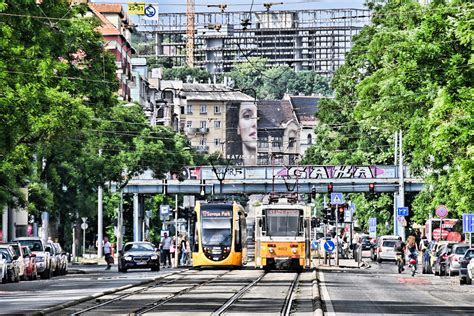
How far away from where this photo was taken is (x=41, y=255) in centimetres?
6019

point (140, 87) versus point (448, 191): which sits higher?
point (140, 87)

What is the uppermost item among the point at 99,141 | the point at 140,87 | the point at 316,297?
the point at 140,87

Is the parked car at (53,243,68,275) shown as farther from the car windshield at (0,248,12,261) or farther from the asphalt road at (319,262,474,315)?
the asphalt road at (319,262,474,315)

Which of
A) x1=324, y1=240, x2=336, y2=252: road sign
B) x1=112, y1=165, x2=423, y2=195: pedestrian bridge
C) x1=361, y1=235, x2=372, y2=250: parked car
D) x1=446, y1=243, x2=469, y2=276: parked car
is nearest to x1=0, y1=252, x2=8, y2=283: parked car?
x1=446, y1=243, x2=469, y2=276: parked car

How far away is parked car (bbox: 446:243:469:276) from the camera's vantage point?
57.9 meters

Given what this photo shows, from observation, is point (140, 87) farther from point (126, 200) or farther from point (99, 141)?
point (99, 141)

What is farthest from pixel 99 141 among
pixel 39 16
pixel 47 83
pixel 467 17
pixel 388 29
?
pixel 467 17

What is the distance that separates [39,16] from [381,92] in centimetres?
1775

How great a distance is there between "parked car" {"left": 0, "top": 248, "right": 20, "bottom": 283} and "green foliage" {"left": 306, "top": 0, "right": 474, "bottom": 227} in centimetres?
1500

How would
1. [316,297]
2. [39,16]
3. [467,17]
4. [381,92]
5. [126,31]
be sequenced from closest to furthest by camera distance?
[316,297]
[467,17]
[39,16]
[381,92]
[126,31]

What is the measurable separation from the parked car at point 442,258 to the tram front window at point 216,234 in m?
9.64

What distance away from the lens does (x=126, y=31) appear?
161 metres

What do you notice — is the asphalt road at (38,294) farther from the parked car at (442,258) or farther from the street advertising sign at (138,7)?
the parked car at (442,258)

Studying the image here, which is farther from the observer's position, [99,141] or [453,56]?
[99,141]
